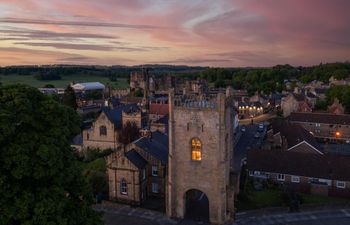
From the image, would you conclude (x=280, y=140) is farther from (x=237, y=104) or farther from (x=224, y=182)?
(x=237, y=104)

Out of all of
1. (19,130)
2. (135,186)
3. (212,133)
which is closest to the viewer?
(19,130)

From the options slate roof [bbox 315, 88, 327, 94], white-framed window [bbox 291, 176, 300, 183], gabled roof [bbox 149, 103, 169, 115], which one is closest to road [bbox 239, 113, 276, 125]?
gabled roof [bbox 149, 103, 169, 115]

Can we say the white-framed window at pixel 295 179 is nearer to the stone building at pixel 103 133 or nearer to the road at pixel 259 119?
the stone building at pixel 103 133

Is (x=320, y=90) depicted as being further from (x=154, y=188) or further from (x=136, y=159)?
(x=136, y=159)

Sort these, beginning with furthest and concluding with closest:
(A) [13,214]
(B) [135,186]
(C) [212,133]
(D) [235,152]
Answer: (D) [235,152], (B) [135,186], (C) [212,133], (A) [13,214]

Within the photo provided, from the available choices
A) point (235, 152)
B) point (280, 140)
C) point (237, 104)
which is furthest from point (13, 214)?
point (237, 104)

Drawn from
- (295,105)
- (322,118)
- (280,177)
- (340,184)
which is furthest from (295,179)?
(295,105)
